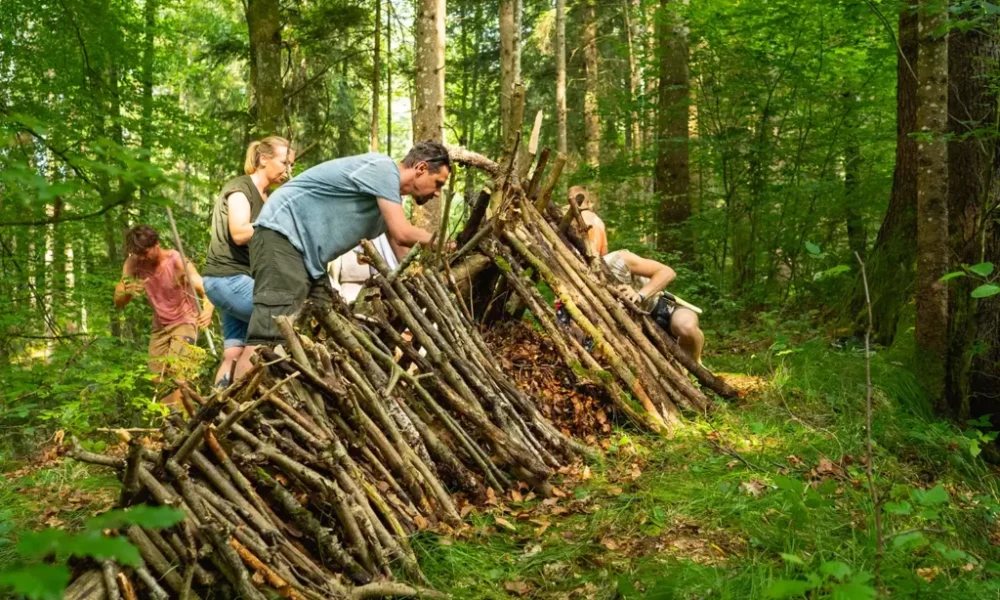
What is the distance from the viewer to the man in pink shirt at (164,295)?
206 inches

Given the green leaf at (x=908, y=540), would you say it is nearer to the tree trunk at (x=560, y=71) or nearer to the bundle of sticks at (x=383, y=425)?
the bundle of sticks at (x=383, y=425)

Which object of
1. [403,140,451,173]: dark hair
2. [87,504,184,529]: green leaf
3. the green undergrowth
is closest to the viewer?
[87,504,184,529]: green leaf

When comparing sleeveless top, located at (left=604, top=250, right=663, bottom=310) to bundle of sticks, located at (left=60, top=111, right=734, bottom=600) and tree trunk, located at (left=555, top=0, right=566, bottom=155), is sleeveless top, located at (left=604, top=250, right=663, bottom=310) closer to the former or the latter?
bundle of sticks, located at (left=60, top=111, right=734, bottom=600)

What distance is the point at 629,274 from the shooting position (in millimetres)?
5367

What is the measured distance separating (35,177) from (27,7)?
5780 millimetres

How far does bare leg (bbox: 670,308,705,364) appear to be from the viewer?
5.17m

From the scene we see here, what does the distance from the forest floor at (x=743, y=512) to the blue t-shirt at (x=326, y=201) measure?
1512 millimetres

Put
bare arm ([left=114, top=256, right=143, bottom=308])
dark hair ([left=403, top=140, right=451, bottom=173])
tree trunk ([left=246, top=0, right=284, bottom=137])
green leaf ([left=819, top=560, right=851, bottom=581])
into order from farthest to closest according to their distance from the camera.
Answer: tree trunk ([left=246, top=0, right=284, bottom=137]), bare arm ([left=114, top=256, right=143, bottom=308]), dark hair ([left=403, top=140, right=451, bottom=173]), green leaf ([left=819, top=560, right=851, bottom=581])

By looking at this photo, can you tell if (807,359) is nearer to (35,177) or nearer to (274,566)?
(274,566)

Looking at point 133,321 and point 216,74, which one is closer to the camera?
point 133,321

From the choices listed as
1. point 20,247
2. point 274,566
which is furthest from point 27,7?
point 274,566

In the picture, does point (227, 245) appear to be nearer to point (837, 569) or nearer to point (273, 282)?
point (273, 282)

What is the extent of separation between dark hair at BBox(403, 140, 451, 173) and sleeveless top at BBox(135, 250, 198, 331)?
2479 millimetres

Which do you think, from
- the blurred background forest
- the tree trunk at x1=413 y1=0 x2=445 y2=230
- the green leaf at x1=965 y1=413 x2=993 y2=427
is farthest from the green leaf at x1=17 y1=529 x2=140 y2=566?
the tree trunk at x1=413 y1=0 x2=445 y2=230
